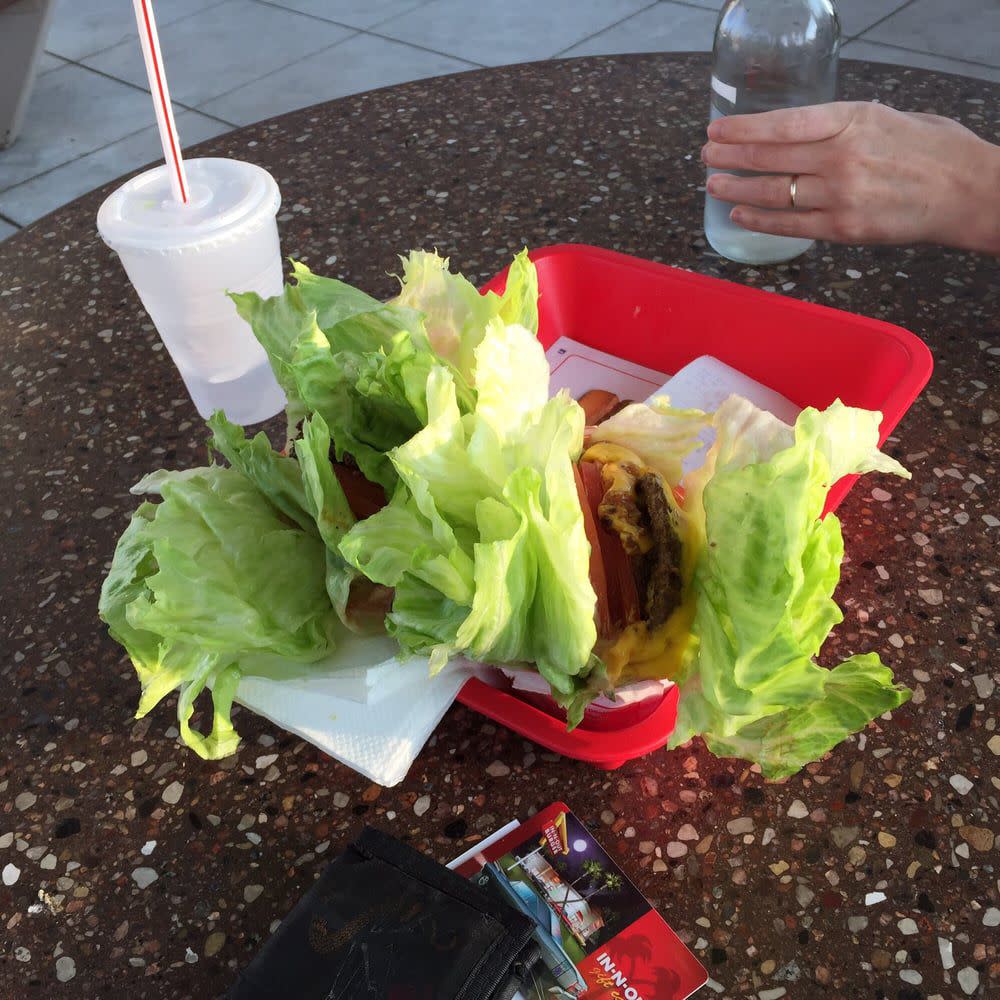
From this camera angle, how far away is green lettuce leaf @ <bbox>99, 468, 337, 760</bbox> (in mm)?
428

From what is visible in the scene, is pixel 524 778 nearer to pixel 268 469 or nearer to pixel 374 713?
pixel 374 713

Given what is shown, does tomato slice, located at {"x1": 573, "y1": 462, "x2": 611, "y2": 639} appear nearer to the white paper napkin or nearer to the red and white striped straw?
the white paper napkin

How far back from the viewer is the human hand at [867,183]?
2.84 ft

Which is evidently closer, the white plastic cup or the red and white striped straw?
the red and white striped straw

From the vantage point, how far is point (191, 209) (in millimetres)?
692

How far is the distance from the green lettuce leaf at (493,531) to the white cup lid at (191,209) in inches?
13.9

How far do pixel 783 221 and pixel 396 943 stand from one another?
0.72m

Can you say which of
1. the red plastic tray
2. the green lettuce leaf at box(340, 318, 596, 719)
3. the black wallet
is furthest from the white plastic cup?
the black wallet

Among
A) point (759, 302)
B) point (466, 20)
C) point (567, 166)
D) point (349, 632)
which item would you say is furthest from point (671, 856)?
point (466, 20)

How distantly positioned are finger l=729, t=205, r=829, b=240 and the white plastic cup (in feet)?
1.43

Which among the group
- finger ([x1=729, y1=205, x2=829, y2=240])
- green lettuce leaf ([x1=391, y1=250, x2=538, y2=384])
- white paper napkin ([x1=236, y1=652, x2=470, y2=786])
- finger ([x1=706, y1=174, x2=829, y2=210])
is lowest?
white paper napkin ([x1=236, y1=652, x2=470, y2=786])

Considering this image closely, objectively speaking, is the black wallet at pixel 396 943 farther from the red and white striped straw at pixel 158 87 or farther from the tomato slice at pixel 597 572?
the red and white striped straw at pixel 158 87

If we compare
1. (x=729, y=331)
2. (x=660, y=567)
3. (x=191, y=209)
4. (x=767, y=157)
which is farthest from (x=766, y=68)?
(x=660, y=567)

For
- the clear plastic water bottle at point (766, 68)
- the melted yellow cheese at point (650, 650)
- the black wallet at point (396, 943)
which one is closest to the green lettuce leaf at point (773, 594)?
the melted yellow cheese at point (650, 650)
